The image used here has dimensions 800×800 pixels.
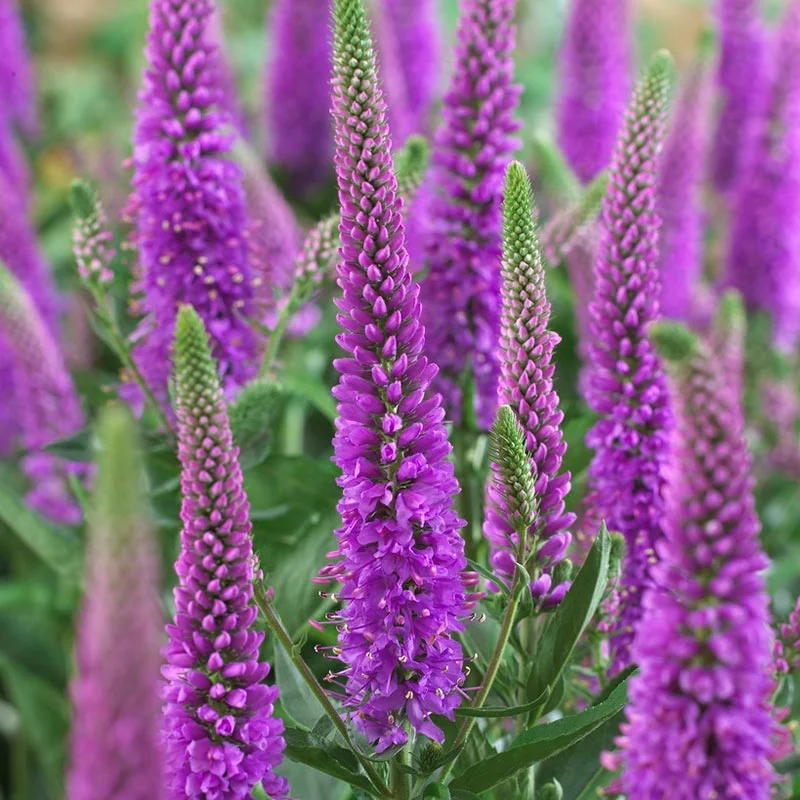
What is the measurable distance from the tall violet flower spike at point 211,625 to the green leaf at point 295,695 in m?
0.08

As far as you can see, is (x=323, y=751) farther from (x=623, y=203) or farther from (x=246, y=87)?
(x=246, y=87)

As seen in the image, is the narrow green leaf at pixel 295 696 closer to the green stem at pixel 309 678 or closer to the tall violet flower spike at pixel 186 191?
the green stem at pixel 309 678

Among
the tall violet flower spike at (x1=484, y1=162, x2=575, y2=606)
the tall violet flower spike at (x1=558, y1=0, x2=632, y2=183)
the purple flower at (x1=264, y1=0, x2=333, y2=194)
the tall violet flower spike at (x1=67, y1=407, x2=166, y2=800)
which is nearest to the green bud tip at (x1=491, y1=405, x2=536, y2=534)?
the tall violet flower spike at (x1=484, y1=162, x2=575, y2=606)

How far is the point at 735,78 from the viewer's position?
1.57m

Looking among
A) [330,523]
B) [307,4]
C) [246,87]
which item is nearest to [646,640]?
[330,523]

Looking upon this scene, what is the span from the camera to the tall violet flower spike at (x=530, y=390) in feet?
1.82

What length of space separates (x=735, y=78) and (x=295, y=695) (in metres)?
1.22

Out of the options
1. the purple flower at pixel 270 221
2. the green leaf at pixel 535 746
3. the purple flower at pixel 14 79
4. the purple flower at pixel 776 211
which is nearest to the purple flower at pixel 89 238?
the purple flower at pixel 270 221

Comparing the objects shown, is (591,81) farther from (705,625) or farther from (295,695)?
Result: (705,625)

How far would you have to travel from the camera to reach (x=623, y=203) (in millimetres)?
690

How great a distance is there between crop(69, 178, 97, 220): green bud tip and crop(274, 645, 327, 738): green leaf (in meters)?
0.37

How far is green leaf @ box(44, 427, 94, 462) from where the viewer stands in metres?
0.92

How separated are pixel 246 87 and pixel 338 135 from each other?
184 cm

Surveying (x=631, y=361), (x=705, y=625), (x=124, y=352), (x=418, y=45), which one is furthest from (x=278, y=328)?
(x=418, y=45)
